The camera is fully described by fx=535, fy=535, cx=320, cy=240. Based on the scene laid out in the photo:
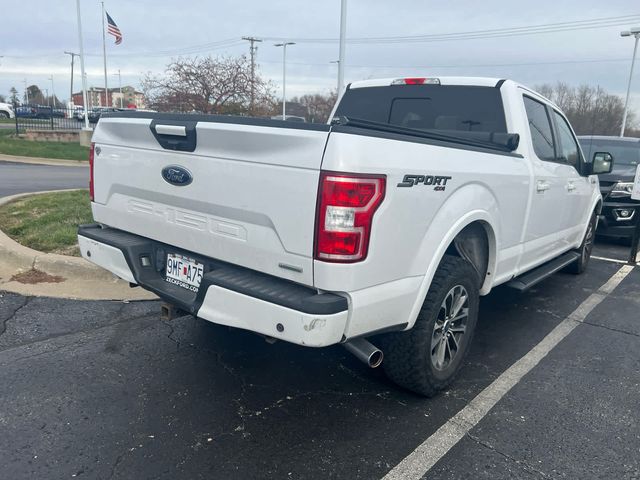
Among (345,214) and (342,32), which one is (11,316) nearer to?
(345,214)

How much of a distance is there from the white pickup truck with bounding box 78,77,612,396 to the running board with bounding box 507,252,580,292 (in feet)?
0.99

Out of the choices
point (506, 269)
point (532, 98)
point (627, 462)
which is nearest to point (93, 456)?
point (627, 462)

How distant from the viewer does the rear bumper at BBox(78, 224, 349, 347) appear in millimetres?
2465

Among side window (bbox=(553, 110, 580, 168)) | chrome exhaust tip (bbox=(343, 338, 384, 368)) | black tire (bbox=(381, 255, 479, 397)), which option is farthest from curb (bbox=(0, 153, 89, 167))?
chrome exhaust tip (bbox=(343, 338, 384, 368))

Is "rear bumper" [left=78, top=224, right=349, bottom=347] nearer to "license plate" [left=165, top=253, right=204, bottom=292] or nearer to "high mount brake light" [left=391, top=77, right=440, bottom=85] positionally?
"license plate" [left=165, top=253, right=204, bottom=292]

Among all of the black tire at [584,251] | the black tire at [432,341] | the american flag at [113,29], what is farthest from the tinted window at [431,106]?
the american flag at [113,29]

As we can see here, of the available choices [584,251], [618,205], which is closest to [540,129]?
[584,251]

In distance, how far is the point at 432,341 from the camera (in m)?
3.25

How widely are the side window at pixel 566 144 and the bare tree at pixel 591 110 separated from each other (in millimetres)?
35552

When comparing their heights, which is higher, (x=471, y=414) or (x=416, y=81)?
(x=416, y=81)

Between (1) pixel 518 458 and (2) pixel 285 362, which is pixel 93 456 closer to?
(2) pixel 285 362

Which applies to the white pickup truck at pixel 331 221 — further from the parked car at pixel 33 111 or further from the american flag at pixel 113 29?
the parked car at pixel 33 111

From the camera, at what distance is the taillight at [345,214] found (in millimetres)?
2410

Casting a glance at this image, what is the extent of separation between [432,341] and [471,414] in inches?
19.0
